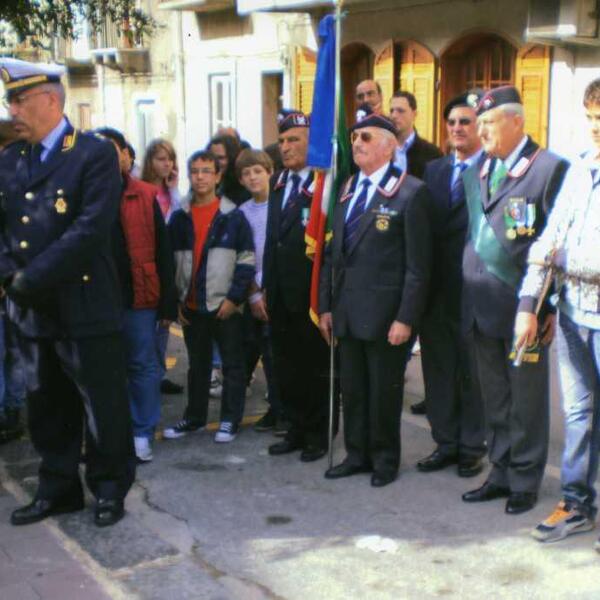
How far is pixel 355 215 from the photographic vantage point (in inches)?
203

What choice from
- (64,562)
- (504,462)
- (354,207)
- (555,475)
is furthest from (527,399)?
(64,562)

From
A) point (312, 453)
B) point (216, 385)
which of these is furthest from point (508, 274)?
point (216, 385)

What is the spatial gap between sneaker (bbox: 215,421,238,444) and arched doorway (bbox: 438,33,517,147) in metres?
7.99

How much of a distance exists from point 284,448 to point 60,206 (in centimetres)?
209

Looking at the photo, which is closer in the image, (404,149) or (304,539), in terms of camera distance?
(304,539)

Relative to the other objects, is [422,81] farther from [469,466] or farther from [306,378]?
[469,466]

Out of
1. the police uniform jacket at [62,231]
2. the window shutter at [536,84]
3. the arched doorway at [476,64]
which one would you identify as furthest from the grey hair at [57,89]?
the arched doorway at [476,64]

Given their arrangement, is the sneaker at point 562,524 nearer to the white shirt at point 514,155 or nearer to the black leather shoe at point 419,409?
the white shirt at point 514,155

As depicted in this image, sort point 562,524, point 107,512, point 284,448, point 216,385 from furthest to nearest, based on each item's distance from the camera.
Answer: point 216,385 < point 284,448 < point 107,512 < point 562,524

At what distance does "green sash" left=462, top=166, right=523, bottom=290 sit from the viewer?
467 centimetres

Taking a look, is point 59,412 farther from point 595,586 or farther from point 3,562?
point 595,586

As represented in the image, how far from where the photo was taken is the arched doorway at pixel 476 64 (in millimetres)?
12867

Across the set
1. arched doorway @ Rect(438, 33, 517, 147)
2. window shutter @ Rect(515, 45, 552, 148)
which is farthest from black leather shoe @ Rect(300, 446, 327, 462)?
arched doorway @ Rect(438, 33, 517, 147)

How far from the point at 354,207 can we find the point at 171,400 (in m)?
2.50
